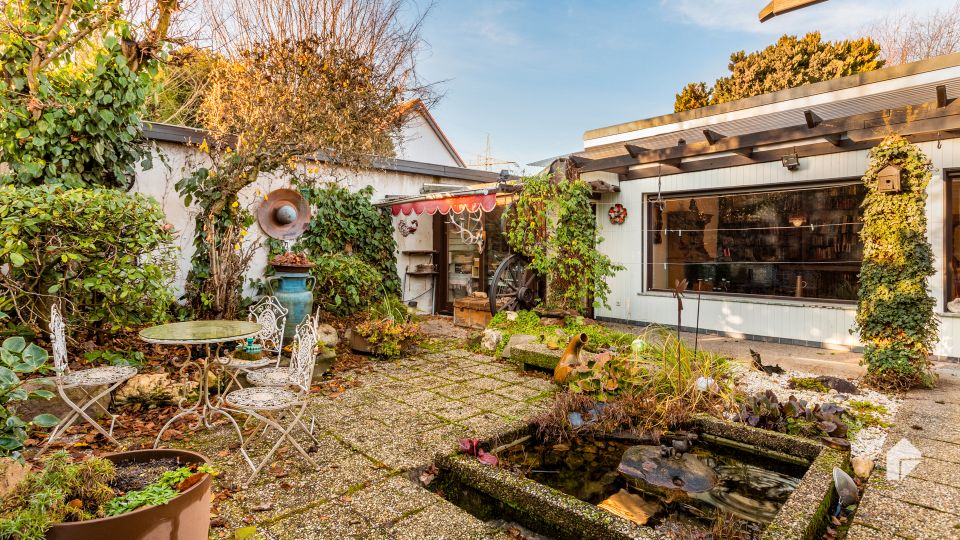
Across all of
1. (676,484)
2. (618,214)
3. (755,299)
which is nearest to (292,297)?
(676,484)

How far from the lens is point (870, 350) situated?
4.49m

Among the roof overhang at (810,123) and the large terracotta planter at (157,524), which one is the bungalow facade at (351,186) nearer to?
the roof overhang at (810,123)

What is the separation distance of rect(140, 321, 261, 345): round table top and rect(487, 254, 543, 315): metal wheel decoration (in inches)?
156

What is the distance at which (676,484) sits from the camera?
2.68 metres

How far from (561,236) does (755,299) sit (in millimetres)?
2846

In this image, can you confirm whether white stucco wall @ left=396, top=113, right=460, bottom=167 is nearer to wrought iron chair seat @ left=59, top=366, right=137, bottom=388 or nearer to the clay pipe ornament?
the clay pipe ornament

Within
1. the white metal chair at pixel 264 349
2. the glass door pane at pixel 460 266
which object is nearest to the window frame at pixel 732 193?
the glass door pane at pixel 460 266

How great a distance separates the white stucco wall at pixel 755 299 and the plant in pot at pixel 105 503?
6490mm

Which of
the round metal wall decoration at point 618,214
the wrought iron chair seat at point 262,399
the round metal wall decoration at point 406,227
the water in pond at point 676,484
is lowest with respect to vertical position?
the water in pond at point 676,484

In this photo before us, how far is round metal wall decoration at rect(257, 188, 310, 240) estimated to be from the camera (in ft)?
22.6

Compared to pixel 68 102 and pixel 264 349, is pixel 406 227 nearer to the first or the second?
pixel 264 349

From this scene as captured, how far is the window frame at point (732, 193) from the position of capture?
20.0 feet

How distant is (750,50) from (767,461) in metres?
16.5

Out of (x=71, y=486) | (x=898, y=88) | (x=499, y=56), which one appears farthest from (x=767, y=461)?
(x=499, y=56)
